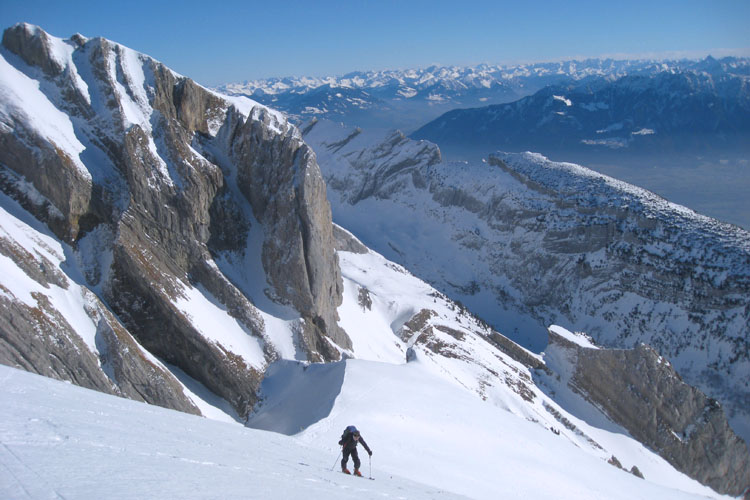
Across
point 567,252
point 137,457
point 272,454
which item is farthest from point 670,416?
point 137,457

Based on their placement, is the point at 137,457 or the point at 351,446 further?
the point at 351,446

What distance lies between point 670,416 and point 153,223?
176ft

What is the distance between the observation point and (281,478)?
1015 cm

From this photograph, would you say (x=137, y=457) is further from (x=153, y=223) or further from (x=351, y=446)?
(x=153, y=223)

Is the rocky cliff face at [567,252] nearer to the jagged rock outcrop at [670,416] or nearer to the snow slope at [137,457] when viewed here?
the jagged rock outcrop at [670,416]

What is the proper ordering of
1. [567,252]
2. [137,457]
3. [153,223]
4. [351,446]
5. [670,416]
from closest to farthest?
[137,457] → [351,446] → [153,223] → [670,416] → [567,252]

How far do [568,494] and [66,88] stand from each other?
144 feet

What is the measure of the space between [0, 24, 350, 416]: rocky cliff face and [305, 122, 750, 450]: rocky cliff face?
4902 centimetres

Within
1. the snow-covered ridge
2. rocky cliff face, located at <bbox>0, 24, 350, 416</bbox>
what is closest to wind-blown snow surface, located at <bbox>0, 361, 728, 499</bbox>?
rocky cliff face, located at <bbox>0, 24, 350, 416</bbox>

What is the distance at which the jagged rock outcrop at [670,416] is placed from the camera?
48.7m

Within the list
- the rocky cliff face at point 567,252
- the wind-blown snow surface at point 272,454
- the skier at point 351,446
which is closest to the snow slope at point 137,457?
the wind-blown snow surface at point 272,454

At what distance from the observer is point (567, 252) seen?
286 feet

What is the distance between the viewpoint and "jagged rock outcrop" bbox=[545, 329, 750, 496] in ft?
160

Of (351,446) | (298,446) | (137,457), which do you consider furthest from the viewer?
(298,446)
